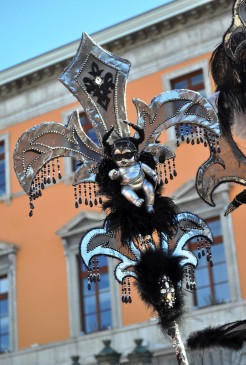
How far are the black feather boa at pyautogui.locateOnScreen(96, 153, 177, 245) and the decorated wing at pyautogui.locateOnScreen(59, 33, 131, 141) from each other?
355 millimetres

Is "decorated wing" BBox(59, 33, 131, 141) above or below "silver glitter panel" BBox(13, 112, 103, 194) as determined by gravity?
above

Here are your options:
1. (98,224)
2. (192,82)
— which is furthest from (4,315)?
(192,82)

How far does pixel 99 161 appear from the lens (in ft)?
19.0

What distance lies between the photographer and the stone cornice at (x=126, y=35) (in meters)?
19.5

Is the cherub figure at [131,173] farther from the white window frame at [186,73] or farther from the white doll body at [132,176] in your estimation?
the white window frame at [186,73]

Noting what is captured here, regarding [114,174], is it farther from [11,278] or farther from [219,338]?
[11,278]

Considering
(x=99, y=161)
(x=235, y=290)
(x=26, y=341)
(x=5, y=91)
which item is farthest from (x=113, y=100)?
(x=5, y=91)

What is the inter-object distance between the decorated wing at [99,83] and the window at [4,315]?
1510 centimetres

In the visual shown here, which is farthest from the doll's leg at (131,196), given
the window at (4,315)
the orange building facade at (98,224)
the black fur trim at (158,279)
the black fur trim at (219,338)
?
the window at (4,315)

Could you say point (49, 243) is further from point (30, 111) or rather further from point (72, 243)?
point (30, 111)

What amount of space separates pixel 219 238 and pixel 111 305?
9.72 ft

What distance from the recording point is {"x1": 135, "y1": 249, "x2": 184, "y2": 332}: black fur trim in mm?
5148

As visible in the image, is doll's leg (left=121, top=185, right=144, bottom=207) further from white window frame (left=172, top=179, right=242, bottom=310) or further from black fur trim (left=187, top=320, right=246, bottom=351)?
white window frame (left=172, top=179, right=242, bottom=310)

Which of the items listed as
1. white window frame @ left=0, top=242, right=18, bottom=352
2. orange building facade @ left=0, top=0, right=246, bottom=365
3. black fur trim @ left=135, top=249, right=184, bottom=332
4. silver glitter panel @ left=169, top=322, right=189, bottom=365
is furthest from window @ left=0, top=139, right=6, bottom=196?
silver glitter panel @ left=169, top=322, right=189, bottom=365
